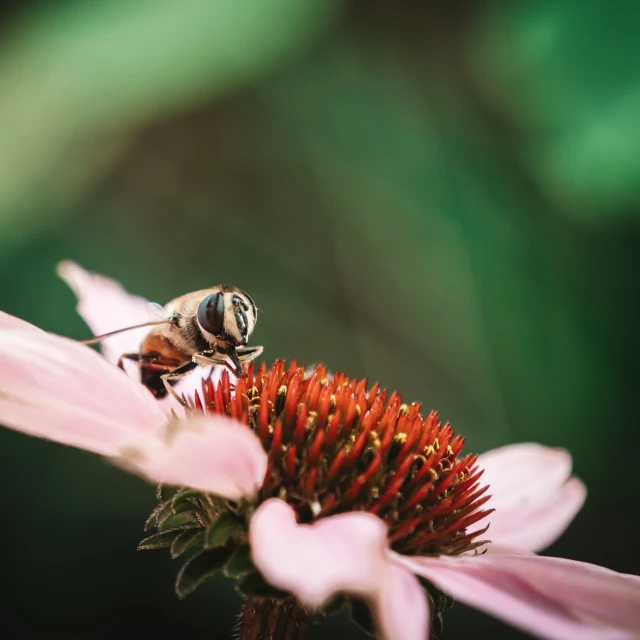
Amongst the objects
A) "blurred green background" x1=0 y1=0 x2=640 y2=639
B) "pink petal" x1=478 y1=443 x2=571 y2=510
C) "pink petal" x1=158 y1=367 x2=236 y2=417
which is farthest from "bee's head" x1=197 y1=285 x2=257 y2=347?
"blurred green background" x1=0 y1=0 x2=640 y2=639

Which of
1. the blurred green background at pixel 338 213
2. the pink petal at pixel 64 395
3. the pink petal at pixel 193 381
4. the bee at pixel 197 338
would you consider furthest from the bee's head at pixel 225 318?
the blurred green background at pixel 338 213

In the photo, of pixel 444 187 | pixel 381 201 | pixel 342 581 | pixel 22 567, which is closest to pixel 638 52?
pixel 444 187

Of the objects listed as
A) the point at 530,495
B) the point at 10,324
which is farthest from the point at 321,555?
the point at 530,495

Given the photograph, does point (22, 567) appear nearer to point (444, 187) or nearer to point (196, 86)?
point (196, 86)

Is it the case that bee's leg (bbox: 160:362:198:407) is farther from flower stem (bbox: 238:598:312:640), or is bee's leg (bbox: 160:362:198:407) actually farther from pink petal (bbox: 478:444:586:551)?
pink petal (bbox: 478:444:586:551)

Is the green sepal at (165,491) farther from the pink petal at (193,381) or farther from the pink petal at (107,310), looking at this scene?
the pink petal at (107,310)

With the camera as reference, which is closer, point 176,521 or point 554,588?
point 554,588

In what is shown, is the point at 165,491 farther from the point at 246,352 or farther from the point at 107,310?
the point at 107,310
